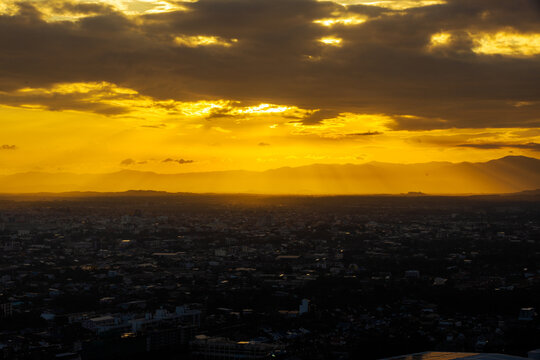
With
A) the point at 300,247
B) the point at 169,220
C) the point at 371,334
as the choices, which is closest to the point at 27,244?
the point at 300,247

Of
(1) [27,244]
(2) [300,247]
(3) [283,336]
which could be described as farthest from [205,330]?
(1) [27,244]

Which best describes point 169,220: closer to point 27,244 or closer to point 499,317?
point 27,244

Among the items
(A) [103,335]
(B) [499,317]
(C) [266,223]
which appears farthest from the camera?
(C) [266,223]

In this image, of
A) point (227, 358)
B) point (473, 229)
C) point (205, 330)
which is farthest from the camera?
point (473, 229)

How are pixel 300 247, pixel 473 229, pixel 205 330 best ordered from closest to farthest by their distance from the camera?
pixel 205 330 → pixel 300 247 → pixel 473 229

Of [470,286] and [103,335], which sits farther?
[470,286]

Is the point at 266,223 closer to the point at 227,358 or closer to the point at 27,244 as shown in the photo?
the point at 27,244
